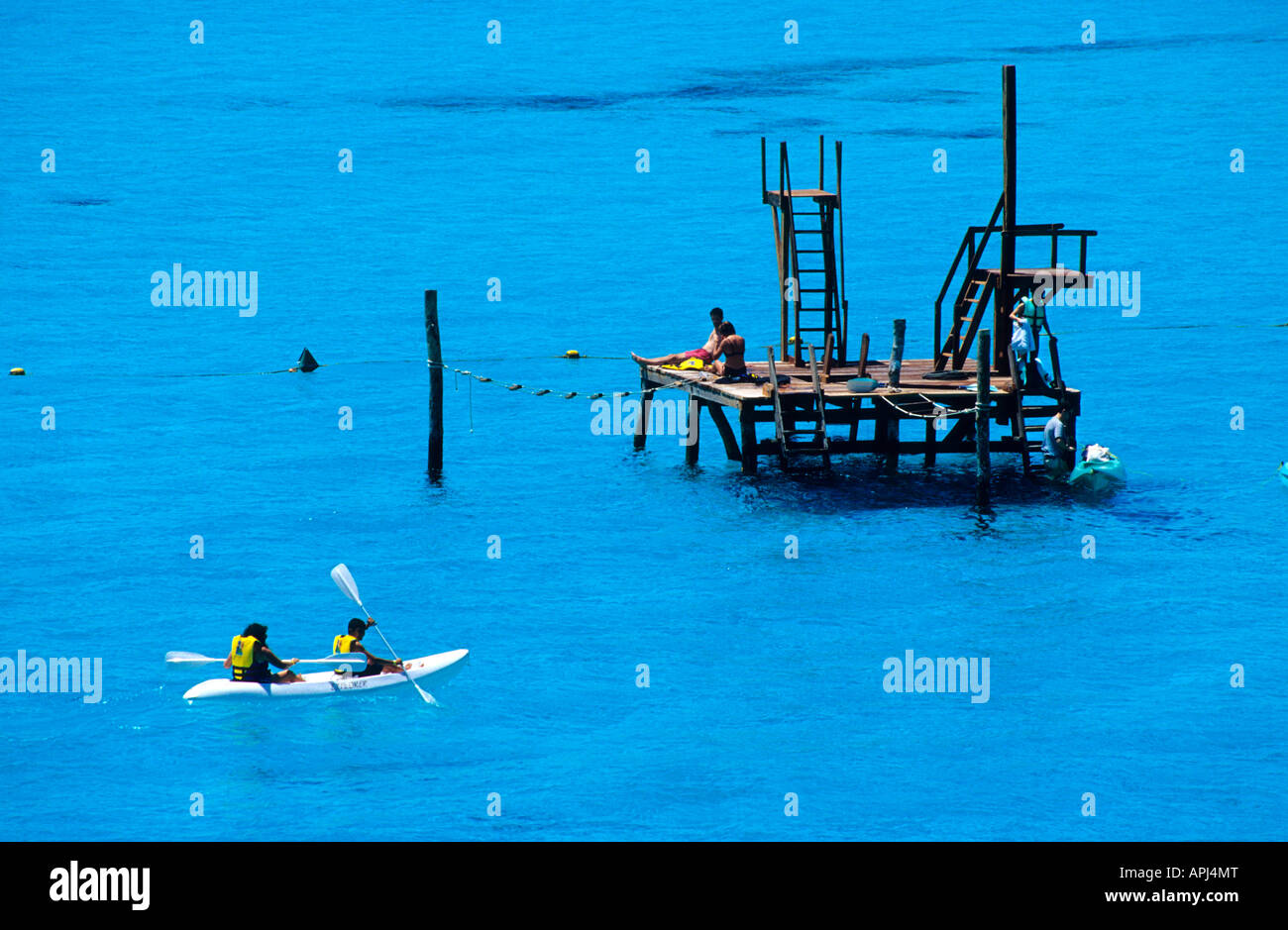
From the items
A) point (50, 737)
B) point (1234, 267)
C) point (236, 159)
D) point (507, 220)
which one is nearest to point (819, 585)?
point (50, 737)

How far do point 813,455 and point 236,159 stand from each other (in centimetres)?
6719

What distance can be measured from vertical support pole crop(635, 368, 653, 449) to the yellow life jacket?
14895 millimetres

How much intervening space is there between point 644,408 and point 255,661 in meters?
17.9

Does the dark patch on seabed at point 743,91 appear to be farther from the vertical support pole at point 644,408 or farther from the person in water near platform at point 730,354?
the person in water near platform at point 730,354

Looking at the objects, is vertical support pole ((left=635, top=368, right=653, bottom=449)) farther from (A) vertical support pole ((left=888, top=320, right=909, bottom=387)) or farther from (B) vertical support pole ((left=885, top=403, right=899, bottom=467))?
(A) vertical support pole ((left=888, top=320, right=909, bottom=387))

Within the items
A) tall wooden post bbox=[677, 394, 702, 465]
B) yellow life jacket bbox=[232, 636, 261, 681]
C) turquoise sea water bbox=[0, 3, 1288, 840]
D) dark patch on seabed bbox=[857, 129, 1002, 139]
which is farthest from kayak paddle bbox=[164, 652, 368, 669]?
dark patch on seabed bbox=[857, 129, 1002, 139]

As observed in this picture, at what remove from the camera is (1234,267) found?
77312mm

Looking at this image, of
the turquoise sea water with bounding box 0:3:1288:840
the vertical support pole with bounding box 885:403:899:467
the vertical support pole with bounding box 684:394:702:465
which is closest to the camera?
the turquoise sea water with bounding box 0:3:1288:840

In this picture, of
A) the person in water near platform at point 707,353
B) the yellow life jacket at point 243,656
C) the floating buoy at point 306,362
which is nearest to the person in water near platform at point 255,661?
the yellow life jacket at point 243,656

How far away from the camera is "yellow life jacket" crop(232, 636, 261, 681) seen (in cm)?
2947

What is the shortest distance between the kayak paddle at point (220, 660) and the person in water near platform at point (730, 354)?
1155cm

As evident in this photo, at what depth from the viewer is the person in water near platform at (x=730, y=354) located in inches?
1524

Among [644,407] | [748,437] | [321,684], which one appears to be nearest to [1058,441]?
[748,437]

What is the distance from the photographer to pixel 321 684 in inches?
1161
